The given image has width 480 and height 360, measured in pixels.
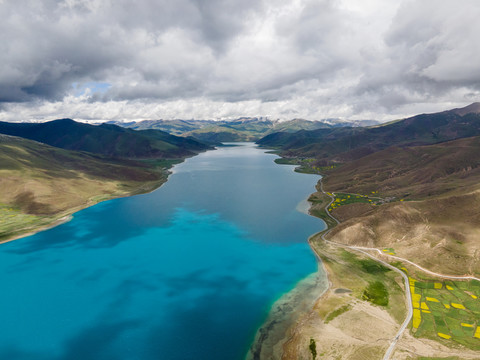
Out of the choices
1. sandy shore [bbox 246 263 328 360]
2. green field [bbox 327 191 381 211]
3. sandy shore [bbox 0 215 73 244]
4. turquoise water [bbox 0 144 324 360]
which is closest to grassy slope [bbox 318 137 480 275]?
green field [bbox 327 191 381 211]

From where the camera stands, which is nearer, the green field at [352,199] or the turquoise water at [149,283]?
the turquoise water at [149,283]

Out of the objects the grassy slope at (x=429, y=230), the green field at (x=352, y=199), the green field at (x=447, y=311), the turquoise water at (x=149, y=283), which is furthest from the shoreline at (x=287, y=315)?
the green field at (x=352, y=199)

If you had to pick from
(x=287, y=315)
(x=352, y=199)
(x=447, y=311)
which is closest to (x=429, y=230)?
(x=447, y=311)

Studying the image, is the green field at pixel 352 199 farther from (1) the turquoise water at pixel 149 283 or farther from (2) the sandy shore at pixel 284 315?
(2) the sandy shore at pixel 284 315

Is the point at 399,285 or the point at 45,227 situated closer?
the point at 399,285

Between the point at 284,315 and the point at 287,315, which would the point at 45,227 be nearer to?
the point at 284,315

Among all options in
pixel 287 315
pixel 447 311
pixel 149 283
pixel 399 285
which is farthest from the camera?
pixel 149 283

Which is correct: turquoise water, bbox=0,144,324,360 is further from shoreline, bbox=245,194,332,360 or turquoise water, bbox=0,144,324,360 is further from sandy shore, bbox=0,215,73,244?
sandy shore, bbox=0,215,73,244
